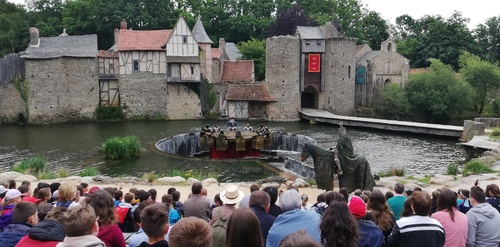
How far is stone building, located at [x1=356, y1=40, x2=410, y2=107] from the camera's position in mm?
44031

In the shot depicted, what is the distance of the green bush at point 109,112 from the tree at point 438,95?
25297mm

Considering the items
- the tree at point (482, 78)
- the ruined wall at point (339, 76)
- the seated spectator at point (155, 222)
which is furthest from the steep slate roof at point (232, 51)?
the seated spectator at point (155, 222)

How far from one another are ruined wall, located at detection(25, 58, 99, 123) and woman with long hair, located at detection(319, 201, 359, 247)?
3578cm

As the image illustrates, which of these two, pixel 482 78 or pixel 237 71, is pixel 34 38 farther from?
pixel 482 78

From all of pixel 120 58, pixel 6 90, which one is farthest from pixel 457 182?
pixel 6 90

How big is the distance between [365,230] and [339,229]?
955 millimetres

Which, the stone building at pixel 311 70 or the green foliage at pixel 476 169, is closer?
the green foliage at pixel 476 169

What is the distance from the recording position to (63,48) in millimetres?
36594

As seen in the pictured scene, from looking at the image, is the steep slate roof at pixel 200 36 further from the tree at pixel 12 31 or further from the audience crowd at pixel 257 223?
the audience crowd at pixel 257 223

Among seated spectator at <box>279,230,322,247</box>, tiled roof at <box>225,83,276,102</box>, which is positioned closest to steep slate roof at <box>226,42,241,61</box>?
tiled roof at <box>225,83,276,102</box>

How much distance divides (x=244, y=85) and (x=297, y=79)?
4.70 meters

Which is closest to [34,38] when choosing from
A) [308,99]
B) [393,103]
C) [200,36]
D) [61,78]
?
[61,78]

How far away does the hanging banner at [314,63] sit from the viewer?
133ft

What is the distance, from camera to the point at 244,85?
39250mm
